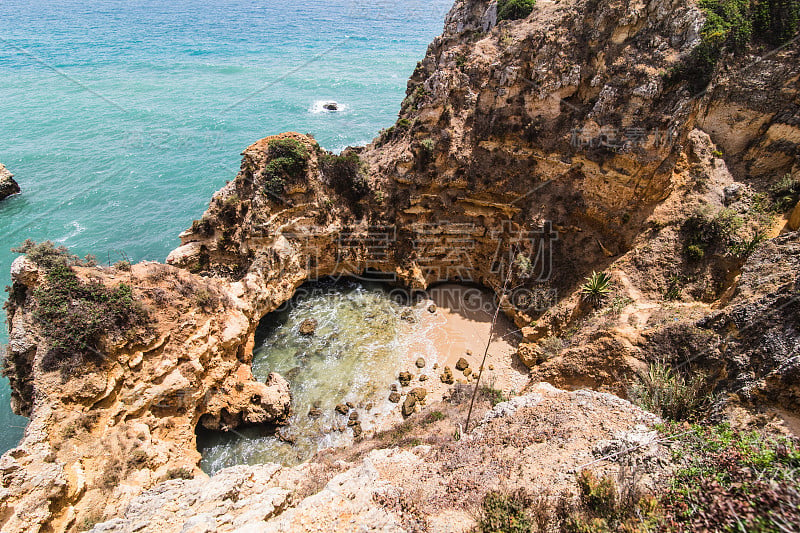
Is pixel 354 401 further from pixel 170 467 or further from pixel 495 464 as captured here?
pixel 495 464

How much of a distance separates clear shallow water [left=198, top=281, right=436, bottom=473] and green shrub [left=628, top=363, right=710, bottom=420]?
1170 centimetres

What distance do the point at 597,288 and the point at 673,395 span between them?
314 inches

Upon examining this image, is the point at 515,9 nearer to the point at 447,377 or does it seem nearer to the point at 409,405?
the point at 447,377

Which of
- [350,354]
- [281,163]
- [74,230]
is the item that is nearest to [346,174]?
[281,163]

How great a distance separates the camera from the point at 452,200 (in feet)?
83.8

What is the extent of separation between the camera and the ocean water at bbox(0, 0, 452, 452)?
3309 cm

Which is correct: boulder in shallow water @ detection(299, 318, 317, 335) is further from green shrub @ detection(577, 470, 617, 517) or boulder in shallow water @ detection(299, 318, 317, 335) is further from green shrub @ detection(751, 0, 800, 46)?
green shrub @ detection(751, 0, 800, 46)

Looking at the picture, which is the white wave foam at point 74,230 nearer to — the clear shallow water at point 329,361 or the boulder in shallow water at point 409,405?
the clear shallow water at point 329,361

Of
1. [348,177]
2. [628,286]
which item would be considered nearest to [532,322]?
[628,286]

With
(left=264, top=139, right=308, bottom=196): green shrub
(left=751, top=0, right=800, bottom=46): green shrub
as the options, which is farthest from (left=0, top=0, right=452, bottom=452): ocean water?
(left=751, top=0, right=800, bottom=46): green shrub

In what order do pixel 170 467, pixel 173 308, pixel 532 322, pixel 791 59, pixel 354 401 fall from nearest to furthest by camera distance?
pixel 170 467 → pixel 173 308 → pixel 791 59 → pixel 354 401 → pixel 532 322

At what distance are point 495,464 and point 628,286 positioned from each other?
13.1 metres

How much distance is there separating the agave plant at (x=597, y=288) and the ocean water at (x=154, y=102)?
99.6 feet

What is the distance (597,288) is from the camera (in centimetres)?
1900
